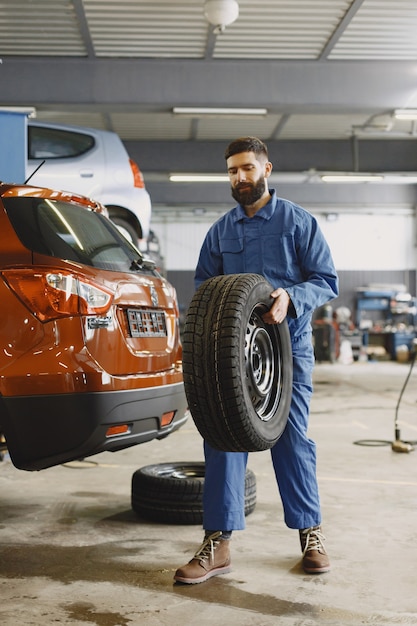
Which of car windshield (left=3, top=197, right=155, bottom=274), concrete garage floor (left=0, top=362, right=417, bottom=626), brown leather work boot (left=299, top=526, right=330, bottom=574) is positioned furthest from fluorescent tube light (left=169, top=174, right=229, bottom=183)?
brown leather work boot (left=299, top=526, right=330, bottom=574)

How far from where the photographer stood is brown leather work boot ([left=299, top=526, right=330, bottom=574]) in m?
2.53

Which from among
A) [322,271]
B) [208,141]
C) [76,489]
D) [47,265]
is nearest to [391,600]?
[322,271]

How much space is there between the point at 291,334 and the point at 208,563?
850 millimetres

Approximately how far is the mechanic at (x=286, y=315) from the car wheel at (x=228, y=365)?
223mm

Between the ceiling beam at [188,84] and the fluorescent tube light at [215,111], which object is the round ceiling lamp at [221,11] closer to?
the ceiling beam at [188,84]

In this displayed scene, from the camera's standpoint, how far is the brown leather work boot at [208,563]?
2.43 meters

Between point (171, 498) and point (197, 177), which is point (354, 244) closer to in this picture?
point (197, 177)

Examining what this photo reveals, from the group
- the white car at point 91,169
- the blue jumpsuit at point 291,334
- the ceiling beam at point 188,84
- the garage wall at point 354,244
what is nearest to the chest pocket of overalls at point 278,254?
the blue jumpsuit at point 291,334

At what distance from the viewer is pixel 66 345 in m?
2.45

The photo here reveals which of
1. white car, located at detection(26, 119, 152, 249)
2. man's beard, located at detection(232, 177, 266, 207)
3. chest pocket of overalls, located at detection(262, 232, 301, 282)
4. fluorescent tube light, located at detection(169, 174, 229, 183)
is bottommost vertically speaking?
chest pocket of overalls, located at detection(262, 232, 301, 282)

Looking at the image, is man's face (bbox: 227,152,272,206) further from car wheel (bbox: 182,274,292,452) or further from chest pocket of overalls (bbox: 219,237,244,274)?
car wheel (bbox: 182,274,292,452)

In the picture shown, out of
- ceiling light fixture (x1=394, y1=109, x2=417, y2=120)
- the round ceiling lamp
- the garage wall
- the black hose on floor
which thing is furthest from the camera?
the garage wall

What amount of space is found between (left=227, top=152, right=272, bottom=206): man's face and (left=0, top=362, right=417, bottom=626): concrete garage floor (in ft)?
4.37

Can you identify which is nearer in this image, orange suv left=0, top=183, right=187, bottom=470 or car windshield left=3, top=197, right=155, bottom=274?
orange suv left=0, top=183, right=187, bottom=470
